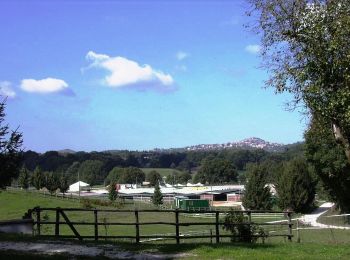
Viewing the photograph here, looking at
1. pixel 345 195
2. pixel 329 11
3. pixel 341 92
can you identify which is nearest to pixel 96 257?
pixel 341 92

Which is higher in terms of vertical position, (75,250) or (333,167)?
(333,167)

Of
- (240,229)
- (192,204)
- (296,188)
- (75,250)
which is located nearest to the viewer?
(75,250)

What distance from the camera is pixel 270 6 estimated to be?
581 inches

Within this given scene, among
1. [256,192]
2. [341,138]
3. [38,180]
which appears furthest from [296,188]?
[38,180]

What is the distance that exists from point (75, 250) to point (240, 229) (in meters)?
8.06

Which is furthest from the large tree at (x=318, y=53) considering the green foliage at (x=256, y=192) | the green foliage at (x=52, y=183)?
the green foliage at (x=52, y=183)

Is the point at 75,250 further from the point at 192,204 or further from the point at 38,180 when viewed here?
the point at 38,180

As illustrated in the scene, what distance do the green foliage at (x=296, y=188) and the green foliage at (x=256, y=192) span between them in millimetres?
5523

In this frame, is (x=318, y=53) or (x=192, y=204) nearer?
(x=318, y=53)

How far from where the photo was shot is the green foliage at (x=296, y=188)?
313 ft

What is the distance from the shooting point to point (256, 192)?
339 ft

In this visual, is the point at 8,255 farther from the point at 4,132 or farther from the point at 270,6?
the point at 4,132

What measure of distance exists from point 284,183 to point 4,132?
7832cm

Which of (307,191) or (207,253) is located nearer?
Result: (207,253)
